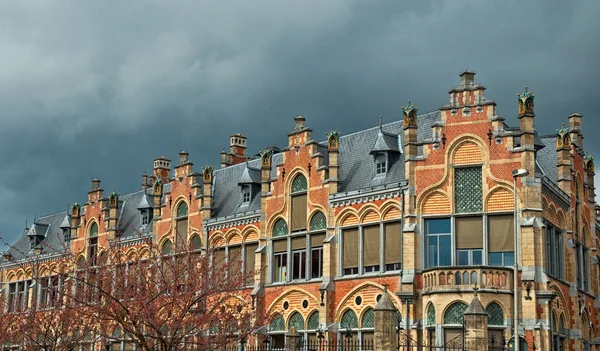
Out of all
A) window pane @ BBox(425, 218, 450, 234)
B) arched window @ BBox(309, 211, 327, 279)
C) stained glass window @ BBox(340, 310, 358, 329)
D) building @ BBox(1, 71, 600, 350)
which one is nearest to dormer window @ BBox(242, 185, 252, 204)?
building @ BBox(1, 71, 600, 350)

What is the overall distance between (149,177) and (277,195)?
25.0m

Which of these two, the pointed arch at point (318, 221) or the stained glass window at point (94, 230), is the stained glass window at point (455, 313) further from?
the stained glass window at point (94, 230)

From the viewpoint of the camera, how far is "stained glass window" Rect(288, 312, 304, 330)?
4622 centimetres

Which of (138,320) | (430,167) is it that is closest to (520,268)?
(430,167)

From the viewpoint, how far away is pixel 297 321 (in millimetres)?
46500

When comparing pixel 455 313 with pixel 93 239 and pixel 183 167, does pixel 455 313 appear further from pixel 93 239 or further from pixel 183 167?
pixel 93 239

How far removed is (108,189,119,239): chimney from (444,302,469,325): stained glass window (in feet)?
97.0

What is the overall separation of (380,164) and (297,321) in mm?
9234

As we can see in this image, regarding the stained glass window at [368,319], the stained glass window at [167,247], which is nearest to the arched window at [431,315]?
the stained glass window at [368,319]

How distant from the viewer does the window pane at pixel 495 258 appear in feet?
A: 130

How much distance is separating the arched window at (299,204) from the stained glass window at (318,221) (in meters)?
0.60

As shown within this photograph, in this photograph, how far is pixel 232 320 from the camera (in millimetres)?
36562

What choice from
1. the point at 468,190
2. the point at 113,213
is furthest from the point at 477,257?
the point at 113,213

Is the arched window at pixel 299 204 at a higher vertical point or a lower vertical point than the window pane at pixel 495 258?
higher
